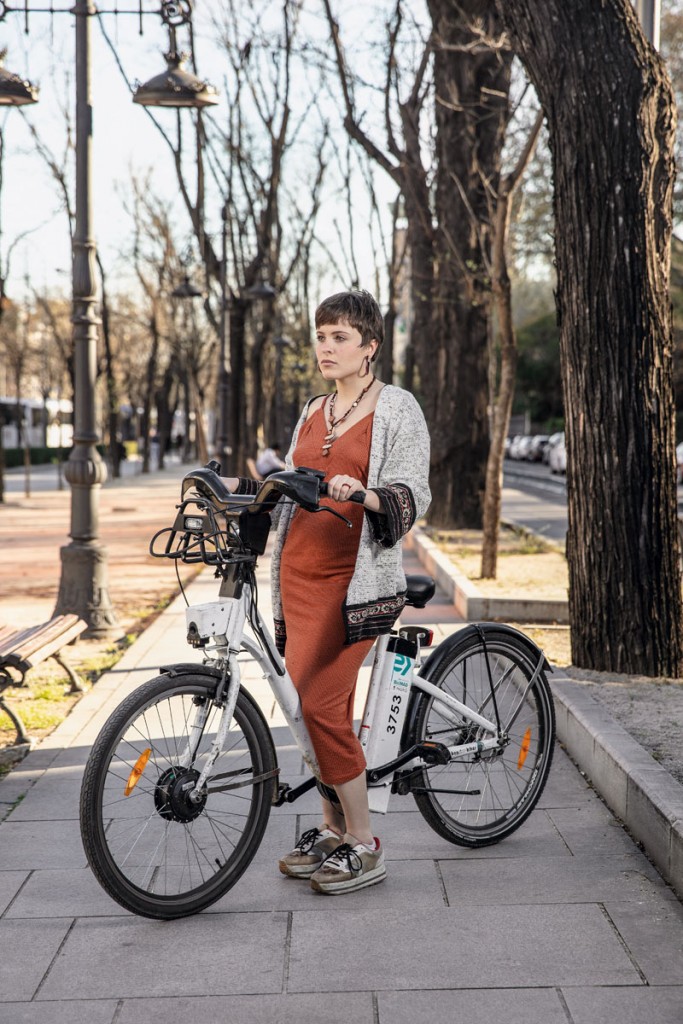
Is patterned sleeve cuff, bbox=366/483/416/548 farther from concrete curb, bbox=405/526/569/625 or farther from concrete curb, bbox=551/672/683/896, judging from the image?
concrete curb, bbox=405/526/569/625

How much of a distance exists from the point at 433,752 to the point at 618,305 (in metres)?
3.33

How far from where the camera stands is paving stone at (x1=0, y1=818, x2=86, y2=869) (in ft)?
14.0

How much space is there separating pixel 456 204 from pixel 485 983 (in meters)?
14.3

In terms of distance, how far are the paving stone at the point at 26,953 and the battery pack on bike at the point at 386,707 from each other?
41.0 inches

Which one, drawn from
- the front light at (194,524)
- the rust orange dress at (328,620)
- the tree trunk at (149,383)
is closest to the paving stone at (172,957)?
the rust orange dress at (328,620)

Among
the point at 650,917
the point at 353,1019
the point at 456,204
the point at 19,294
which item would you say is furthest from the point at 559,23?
the point at 19,294

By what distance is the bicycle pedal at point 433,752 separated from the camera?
162 inches

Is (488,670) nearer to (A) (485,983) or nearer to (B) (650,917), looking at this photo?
(B) (650,917)

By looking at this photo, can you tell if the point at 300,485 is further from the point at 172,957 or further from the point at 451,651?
the point at 172,957

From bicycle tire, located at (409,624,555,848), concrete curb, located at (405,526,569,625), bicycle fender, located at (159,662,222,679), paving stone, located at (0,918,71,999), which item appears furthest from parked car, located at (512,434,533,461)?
paving stone, located at (0,918,71,999)

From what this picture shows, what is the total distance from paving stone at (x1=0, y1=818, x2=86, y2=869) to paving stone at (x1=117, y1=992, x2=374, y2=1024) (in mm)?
1185

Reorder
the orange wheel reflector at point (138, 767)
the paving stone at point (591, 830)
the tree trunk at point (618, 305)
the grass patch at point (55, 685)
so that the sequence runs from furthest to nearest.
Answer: the tree trunk at point (618, 305) → the grass patch at point (55, 685) → the paving stone at point (591, 830) → the orange wheel reflector at point (138, 767)

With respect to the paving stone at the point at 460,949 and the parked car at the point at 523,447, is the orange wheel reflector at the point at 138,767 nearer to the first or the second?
the paving stone at the point at 460,949

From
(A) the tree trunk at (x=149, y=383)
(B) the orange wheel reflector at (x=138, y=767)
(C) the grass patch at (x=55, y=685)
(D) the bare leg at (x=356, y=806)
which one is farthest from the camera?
(A) the tree trunk at (x=149, y=383)
